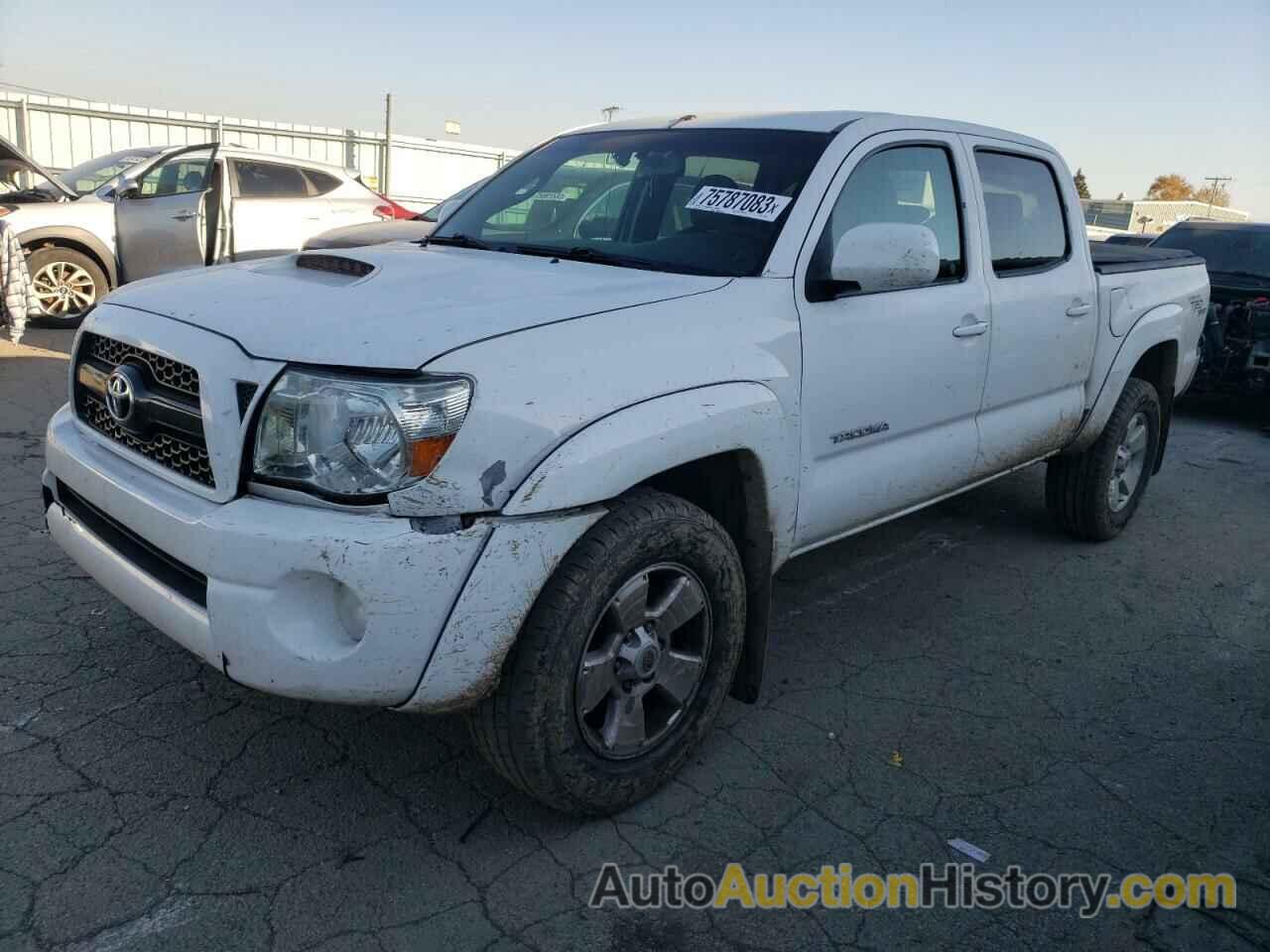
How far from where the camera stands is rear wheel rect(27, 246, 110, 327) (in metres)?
8.76

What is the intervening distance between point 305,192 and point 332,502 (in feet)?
28.3

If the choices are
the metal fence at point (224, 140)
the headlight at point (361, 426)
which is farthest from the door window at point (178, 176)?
the headlight at point (361, 426)

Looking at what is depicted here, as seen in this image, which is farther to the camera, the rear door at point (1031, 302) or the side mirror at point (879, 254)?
the rear door at point (1031, 302)

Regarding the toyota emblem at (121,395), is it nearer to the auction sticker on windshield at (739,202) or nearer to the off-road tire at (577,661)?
the off-road tire at (577,661)

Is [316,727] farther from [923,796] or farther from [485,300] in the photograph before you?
[923,796]

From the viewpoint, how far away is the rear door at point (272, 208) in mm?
9453

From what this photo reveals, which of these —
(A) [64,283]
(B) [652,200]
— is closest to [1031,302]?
(B) [652,200]

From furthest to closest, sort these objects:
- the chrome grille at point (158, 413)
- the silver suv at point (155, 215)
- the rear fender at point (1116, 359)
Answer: the silver suv at point (155, 215)
the rear fender at point (1116, 359)
the chrome grille at point (158, 413)

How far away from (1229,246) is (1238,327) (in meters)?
1.28

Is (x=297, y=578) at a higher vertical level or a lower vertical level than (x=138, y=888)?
higher

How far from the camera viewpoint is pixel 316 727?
9.90 feet

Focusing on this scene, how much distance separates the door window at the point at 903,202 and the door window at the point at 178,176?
25.0 ft

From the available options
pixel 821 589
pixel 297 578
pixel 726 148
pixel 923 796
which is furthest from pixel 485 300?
pixel 821 589

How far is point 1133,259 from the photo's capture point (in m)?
5.14
